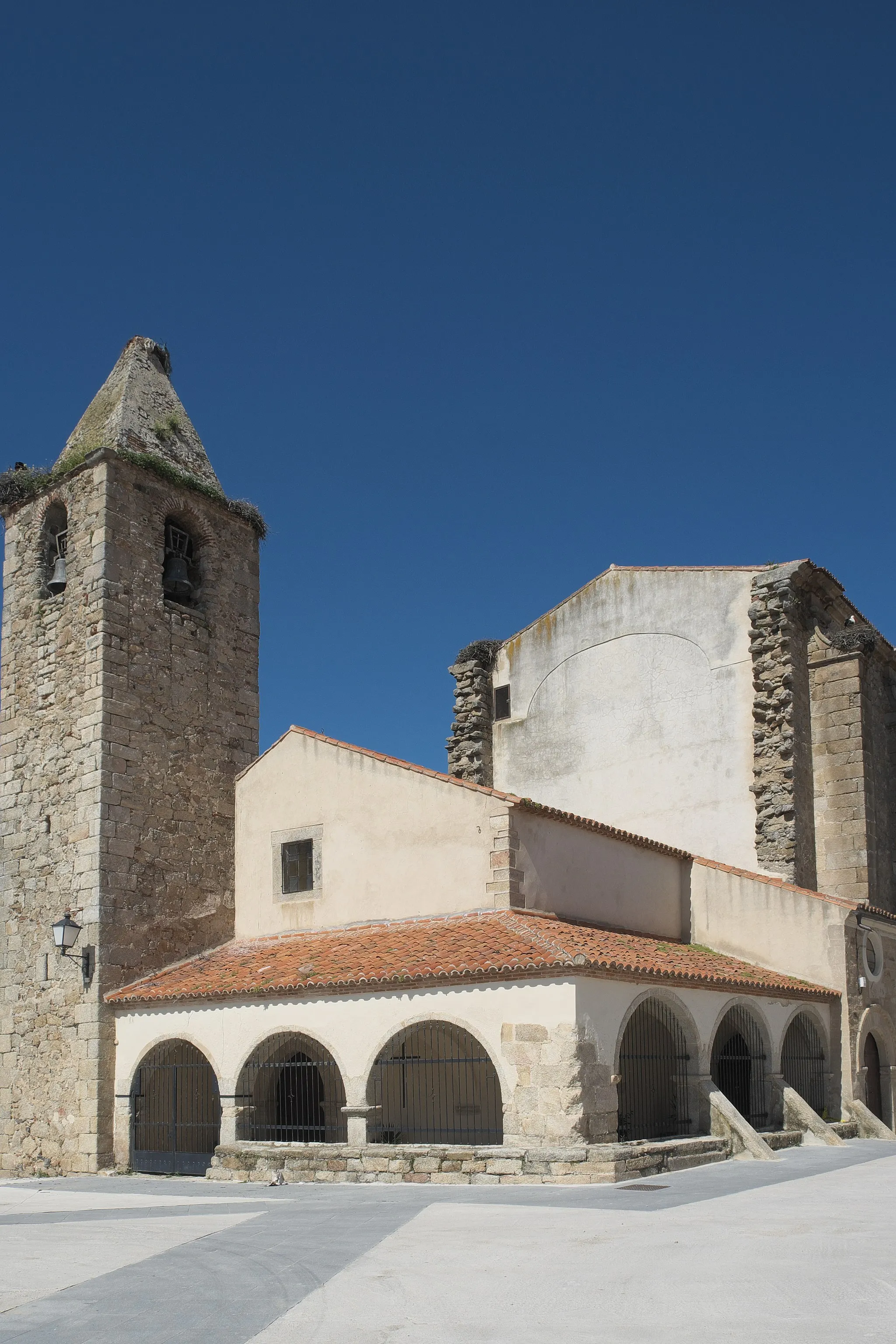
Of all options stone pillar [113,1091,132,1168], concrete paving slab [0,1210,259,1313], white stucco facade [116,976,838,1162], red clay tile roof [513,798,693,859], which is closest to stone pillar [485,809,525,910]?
red clay tile roof [513,798,693,859]

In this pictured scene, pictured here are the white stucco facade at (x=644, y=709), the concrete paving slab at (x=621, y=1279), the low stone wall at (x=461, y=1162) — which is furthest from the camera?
the white stucco facade at (x=644, y=709)

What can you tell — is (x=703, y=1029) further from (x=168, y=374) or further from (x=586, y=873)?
(x=168, y=374)

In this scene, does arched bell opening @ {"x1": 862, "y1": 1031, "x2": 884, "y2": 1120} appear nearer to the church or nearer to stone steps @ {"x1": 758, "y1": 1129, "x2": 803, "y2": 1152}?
the church

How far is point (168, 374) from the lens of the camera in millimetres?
21734

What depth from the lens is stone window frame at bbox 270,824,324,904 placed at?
18.0 metres

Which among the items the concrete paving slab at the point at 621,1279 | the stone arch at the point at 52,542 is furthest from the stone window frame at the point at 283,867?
the concrete paving slab at the point at 621,1279

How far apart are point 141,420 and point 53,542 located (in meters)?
2.34

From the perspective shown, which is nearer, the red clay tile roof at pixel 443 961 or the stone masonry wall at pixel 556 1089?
the stone masonry wall at pixel 556 1089

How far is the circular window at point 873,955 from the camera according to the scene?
19.1 metres

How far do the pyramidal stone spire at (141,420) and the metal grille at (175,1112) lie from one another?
8801mm

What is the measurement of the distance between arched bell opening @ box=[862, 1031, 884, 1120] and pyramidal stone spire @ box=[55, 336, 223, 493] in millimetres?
13508

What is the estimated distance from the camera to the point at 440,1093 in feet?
55.5

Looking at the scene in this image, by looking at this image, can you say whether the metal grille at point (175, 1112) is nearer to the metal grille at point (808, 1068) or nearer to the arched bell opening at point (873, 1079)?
the metal grille at point (808, 1068)

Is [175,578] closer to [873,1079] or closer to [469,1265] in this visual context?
[469,1265]
